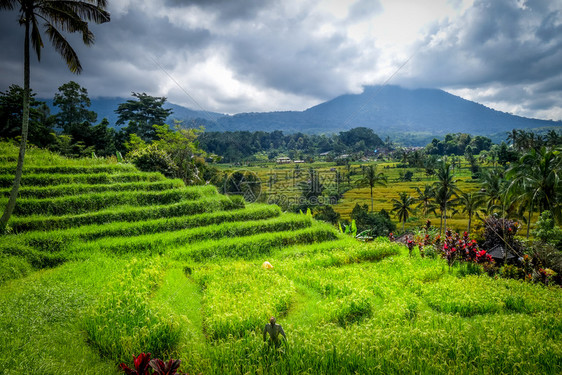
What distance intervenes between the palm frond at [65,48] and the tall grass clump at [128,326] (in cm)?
844

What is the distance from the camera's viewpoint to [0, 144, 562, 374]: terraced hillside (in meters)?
4.13

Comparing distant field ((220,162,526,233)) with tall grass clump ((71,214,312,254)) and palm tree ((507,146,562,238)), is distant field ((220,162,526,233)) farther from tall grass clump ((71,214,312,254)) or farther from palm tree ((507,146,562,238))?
tall grass clump ((71,214,312,254))

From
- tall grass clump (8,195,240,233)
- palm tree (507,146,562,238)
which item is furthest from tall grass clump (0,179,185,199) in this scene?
palm tree (507,146,562,238)

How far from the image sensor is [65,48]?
32.5 ft

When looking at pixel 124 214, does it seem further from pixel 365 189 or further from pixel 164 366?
pixel 365 189

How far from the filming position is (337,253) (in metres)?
10.4

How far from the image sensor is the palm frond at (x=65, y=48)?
9.54 m

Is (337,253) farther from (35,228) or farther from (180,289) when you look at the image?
(35,228)

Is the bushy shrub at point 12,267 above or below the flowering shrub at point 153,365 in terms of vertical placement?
below

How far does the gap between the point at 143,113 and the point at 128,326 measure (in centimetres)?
4175

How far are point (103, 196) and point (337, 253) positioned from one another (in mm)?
9527

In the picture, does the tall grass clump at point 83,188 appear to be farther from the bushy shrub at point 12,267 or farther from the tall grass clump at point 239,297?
the tall grass clump at point 239,297

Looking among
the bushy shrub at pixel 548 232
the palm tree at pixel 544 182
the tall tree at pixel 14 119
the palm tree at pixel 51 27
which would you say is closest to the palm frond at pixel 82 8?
the palm tree at pixel 51 27

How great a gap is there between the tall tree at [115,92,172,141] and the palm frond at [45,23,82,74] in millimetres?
30867
